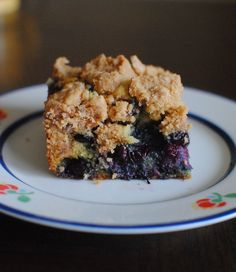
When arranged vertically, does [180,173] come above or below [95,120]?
below

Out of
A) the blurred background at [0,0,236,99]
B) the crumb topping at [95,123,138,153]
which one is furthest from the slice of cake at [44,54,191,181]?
the blurred background at [0,0,236,99]

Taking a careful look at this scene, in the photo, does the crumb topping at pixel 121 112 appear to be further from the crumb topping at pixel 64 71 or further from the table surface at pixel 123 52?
the table surface at pixel 123 52

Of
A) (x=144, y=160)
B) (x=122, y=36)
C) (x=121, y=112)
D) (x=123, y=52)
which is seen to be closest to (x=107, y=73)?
(x=121, y=112)

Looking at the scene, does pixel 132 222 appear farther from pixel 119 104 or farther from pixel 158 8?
pixel 158 8

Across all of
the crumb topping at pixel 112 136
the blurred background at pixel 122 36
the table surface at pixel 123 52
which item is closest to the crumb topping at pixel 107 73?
the crumb topping at pixel 112 136

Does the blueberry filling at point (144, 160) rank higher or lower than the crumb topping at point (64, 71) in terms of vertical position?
lower

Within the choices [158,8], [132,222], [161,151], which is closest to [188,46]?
[158,8]

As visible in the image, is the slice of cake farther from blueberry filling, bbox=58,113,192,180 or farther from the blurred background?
the blurred background
